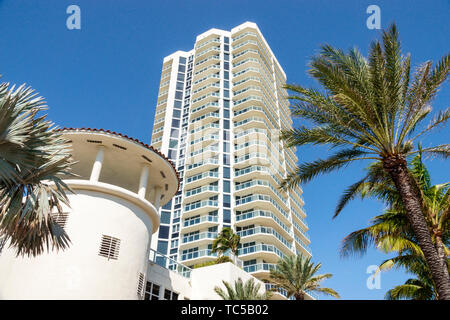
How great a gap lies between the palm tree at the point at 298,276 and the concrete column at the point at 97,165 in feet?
71.0

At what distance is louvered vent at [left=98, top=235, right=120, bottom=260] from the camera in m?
15.9

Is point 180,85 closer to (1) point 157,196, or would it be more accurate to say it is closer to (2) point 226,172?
(2) point 226,172

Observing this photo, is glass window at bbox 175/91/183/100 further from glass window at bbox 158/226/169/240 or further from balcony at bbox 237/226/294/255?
balcony at bbox 237/226/294/255

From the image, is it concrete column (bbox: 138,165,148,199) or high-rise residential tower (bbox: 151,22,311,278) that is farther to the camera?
high-rise residential tower (bbox: 151,22,311,278)

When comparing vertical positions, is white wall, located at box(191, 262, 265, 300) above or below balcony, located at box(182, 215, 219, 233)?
below

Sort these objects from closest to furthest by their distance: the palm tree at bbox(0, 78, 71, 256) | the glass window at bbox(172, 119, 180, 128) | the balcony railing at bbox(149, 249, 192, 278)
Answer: the palm tree at bbox(0, 78, 71, 256), the balcony railing at bbox(149, 249, 192, 278), the glass window at bbox(172, 119, 180, 128)

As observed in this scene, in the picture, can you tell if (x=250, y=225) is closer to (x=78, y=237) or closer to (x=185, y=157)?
(x=185, y=157)

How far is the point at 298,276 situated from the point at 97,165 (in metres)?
22.5

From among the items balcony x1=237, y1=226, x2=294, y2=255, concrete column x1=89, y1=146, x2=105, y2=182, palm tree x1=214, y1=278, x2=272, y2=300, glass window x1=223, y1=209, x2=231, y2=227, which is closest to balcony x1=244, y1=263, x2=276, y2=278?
balcony x1=237, y1=226, x2=294, y2=255

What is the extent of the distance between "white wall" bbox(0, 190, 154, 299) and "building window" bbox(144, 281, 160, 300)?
246cm

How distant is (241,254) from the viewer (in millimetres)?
50500

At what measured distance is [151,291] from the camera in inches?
780
